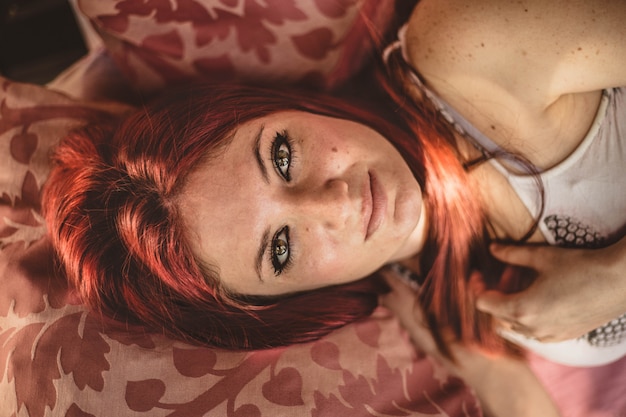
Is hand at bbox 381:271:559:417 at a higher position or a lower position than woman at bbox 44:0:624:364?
lower

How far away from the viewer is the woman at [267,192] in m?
1.04

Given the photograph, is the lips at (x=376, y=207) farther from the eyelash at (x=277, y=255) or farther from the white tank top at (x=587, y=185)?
the white tank top at (x=587, y=185)

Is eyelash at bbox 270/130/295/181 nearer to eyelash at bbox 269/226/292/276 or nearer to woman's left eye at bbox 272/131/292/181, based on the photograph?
woman's left eye at bbox 272/131/292/181

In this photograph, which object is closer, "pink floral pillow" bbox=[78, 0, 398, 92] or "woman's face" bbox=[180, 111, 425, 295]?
"woman's face" bbox=[180, 111, 425, 295]

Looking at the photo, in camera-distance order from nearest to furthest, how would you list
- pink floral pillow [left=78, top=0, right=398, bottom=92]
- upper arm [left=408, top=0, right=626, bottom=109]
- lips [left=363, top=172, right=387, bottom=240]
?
upper arm [left=408, top=0, right=626, bottom=109], lips [left=363, top=172, right=387, bottom=240], pink floral pillow [left=78, top=0, right=398, bottom=92]

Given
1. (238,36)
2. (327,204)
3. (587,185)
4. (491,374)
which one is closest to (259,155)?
(327,204)

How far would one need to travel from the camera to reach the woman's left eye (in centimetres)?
106

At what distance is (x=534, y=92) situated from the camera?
1.03m

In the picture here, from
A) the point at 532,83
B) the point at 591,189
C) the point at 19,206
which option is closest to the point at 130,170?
the point at 19,206

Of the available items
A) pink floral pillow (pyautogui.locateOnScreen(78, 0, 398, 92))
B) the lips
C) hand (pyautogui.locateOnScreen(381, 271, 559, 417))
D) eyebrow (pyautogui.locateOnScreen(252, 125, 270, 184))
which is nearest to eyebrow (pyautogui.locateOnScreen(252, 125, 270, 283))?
eyebrow (pyautogui.locateOnScreen(252, 125, 270, 184))

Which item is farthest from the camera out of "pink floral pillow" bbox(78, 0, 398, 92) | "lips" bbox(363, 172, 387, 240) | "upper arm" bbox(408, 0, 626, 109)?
"pink floral pillow" bbox(78, 0, 398, 92)

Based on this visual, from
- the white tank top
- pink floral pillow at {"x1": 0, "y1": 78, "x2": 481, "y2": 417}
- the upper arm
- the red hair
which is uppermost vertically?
the upper arm

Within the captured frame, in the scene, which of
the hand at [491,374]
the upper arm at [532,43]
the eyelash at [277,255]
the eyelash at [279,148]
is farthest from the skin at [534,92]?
the eyelash at [277,255]

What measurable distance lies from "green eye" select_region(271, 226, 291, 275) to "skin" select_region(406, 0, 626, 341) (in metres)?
0.46
